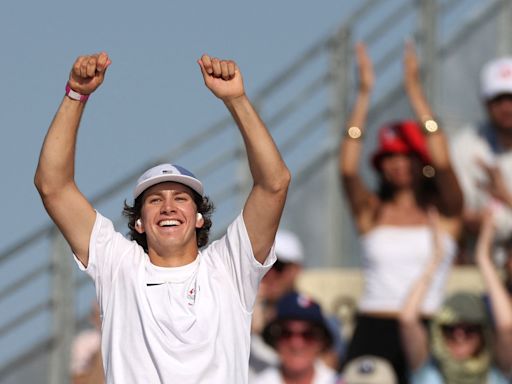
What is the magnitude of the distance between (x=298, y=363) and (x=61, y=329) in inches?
86.9

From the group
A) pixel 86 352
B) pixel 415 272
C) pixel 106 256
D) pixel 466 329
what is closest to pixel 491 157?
pixel 415 272

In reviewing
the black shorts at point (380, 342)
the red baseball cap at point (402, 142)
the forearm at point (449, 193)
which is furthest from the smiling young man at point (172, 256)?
the red baseball cap at point (402, 142)

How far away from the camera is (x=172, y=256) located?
6406 millimetres

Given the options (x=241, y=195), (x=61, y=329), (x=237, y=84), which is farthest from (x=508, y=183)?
(x=237, y=84)

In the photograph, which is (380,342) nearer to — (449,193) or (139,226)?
(449,193)

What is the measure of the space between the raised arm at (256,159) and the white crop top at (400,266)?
137 inches

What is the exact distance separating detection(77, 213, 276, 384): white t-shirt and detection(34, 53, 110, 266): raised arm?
0.07m

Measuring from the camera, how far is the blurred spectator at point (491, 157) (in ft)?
32.9

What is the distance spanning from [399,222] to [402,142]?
505 millimetres

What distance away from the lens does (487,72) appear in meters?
10.4

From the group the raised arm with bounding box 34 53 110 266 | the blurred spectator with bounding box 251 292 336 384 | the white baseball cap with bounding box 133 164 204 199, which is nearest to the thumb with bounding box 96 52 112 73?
the raised arm with bounding box 34 53 110 266

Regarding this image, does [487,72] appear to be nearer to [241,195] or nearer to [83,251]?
[241,195]

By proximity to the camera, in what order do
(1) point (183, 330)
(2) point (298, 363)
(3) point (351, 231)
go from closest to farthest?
(1) point (183, 330) → (2) point (298, 363) → (3) point (351, 231)

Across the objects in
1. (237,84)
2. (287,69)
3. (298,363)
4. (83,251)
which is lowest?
(298,363)
